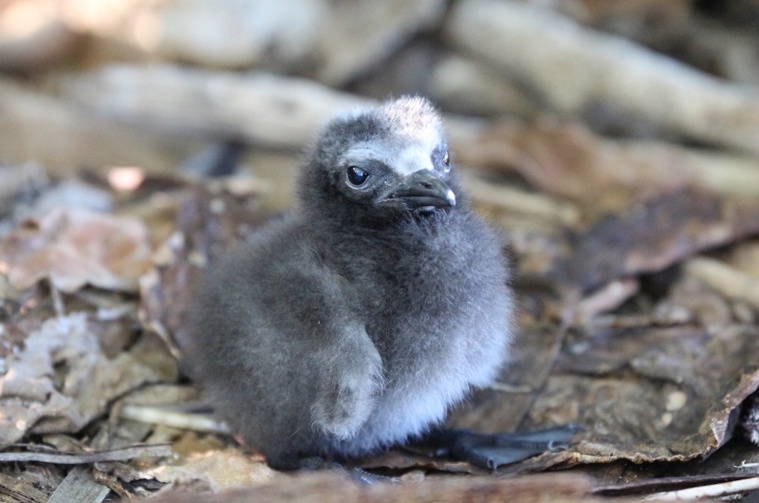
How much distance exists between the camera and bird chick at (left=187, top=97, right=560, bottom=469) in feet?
8.45

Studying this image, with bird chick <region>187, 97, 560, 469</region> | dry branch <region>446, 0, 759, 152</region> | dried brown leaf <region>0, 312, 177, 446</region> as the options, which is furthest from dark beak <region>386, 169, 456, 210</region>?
dry branch <region>446, 0, 759, 152</region>

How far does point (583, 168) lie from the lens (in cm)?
426

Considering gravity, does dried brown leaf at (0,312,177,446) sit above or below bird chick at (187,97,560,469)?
below

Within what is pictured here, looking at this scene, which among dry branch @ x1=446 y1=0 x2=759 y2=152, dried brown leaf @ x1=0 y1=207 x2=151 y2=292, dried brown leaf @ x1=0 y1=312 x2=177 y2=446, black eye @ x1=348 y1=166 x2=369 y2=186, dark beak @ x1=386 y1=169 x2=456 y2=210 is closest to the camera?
dark beak @ x1=386 y1=169 x2=456 y2=210

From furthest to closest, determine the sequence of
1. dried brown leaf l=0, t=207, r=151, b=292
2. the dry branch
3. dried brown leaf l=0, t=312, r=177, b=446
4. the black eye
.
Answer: the dry branch → dried brown leaf l=0, t=207, r=151, b=292 → dried brown leaf l=0, t=312, r=177, b=446 → the black eye

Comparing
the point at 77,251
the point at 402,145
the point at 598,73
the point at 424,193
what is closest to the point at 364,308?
the point at 424,193

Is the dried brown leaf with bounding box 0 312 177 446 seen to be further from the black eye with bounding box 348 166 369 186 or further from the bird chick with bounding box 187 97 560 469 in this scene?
the black eye with bounding box 348 166 369 186

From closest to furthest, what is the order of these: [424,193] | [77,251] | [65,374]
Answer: [424,193] → [65,374] → [77,251]

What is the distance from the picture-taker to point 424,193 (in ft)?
8.39

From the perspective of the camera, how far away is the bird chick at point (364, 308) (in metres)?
2.58

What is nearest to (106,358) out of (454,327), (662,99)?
(454,327)

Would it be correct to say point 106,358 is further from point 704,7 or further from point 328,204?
point 704,7

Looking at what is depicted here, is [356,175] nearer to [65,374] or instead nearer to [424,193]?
[424,193]

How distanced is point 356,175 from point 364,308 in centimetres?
41
